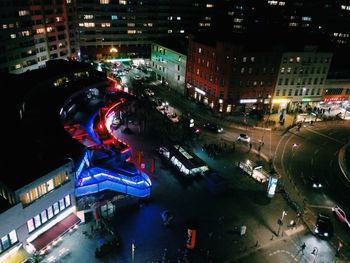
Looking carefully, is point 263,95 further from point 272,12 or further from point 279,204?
point 272,12

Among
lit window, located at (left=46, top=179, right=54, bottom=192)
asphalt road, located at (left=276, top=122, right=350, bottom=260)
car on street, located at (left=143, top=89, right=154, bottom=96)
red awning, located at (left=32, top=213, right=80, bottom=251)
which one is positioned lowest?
asphalt road, located at (left=276, top=122, right=350, bottom=260)

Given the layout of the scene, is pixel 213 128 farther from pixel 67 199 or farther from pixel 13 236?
pixel 13 236

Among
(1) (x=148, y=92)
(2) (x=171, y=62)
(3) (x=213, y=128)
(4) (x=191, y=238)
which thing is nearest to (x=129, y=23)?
(2) (x=171, y=62)

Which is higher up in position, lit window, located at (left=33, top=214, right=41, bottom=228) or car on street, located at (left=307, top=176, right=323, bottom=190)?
lit window, located at (left=33, top=214, right=41, bottom=228)

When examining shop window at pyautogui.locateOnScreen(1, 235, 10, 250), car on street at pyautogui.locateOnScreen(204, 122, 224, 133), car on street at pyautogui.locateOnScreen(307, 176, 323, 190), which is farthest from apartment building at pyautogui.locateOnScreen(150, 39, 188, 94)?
shop window at pyautogui.locateOnScreen(1, 235, 10, 250)

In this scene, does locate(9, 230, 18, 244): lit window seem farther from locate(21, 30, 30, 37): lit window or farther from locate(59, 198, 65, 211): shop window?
locate(21, 30, 30, 37): lit window

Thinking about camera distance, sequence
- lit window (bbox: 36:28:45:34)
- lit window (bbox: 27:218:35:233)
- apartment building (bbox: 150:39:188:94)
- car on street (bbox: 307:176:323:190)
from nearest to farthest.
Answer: lit window (bbox: 27:218:35:233) < car on street (bbox: 307:176:323:190) < apartment building (bbox: 150:39:188:94) < lit window (bbox: 36:28:45:34)
